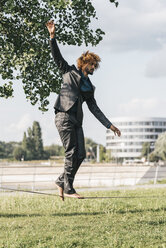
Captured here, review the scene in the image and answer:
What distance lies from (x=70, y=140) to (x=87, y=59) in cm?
110

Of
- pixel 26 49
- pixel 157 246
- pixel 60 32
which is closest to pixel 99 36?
pixel 60 32

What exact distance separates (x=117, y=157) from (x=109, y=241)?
151887 millimetres

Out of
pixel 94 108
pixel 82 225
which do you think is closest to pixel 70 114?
pixel 94 108

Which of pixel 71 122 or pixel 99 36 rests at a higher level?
pixel 99 36

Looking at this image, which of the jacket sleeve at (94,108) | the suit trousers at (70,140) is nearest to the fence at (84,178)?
the suit trousers at (70,140)

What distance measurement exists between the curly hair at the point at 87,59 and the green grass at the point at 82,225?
2.21m

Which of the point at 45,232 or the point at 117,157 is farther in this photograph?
the point at 117,157

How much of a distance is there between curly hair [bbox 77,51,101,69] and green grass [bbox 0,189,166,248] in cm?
221

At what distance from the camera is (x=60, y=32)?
37.1 ft

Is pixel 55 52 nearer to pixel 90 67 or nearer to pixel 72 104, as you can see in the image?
pixel 90 67

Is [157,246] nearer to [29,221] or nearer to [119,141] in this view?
[29,221]

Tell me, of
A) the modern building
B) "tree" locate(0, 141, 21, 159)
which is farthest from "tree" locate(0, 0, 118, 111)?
the modern building

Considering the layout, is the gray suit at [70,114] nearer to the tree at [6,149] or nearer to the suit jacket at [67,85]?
the suit jacket at [67,85]

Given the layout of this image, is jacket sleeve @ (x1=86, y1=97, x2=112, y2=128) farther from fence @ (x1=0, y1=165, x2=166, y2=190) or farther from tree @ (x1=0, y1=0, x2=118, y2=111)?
fence @ (x1=0, y1=165, x2=166, y2=190)
